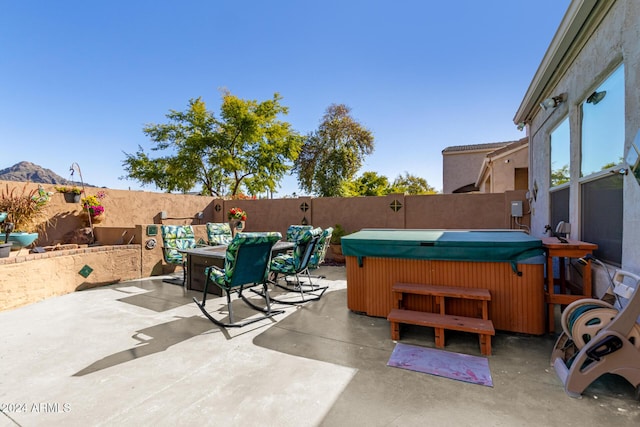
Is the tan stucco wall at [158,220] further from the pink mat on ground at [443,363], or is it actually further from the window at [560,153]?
the pink mat on ground at [443,363]

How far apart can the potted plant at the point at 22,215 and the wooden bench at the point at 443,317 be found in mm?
5451

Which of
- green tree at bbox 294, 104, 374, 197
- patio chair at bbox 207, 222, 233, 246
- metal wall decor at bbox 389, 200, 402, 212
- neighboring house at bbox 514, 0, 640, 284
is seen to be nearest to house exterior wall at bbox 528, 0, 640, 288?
neighboring house at bbox 514, 0, 640, 284

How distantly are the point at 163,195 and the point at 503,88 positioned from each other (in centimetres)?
1019

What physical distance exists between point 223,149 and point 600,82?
15449mm

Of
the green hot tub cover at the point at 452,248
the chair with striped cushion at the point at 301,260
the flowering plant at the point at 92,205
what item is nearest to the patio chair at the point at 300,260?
the chair with striped cushion at the point at 301,260

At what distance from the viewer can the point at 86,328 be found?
10.3 feet

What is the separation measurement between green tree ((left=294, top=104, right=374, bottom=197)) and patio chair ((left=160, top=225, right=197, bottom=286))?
39.8 ft

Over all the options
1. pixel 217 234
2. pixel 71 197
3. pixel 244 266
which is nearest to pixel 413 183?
pixel 217 234

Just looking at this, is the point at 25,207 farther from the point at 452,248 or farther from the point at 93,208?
the point at 452,248

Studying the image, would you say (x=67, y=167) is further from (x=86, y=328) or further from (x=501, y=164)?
(x=501, y=164)

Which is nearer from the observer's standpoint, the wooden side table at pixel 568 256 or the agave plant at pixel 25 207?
the wooden side table at pixel 568 256

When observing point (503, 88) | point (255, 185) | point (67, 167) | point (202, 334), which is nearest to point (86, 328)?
point (202, 334)

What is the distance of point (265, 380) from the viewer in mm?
2080

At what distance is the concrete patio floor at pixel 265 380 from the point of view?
5.48ft
